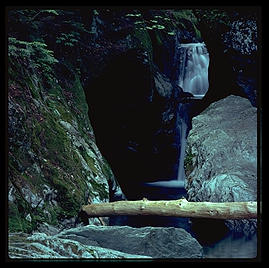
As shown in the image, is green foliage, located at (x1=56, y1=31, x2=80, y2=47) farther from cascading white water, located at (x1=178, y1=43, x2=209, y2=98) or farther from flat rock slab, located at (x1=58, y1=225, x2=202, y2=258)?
cascading white water, located at (x1=178, y1=43, x2=209, y2=98)

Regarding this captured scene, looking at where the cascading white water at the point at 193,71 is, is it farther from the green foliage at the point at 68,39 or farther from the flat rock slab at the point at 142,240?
the flat rock slab at the point at 142,240

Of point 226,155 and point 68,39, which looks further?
point 68,39

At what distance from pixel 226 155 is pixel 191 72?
8.86 meters

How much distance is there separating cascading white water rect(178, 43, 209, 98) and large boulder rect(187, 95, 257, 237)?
554cm

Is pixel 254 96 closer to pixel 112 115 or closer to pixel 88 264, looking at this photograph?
pixel 112 115

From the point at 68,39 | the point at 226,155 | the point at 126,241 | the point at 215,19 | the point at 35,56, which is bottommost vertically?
the point at 126,241

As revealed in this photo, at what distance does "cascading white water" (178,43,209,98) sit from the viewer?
1717cm

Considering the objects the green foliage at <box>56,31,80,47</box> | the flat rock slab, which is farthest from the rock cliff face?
the green foliage at <box>56,31,80,47</box>

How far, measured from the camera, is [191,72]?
17.2m

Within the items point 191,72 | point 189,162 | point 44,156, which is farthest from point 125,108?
point 44,156

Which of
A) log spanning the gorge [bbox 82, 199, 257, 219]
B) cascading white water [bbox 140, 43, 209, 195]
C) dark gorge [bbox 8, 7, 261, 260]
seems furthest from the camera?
cascading white water [bbox 140, 43, 209, 195]

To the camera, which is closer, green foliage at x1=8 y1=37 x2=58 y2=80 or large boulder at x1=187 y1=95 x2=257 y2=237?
green foliage at x1=8 y1=37 x2=58 y2=80

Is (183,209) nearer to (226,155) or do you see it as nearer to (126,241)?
(126,241)

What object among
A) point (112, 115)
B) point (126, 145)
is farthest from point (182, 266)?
point (126, 145)
